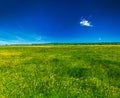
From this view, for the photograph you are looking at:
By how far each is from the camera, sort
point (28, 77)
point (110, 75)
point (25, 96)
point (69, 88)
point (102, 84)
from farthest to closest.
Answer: point (110, 75)
point (28, 77)
point (102, 84)
point (69, 88)
point (25, 96)

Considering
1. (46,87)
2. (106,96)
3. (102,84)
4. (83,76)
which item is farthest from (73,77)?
(106,96)

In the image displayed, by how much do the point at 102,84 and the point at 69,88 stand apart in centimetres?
310

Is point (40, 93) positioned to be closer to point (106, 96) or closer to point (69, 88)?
point (69, 88)

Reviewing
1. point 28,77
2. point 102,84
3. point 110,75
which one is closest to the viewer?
point 102,84

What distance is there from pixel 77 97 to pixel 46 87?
9.43 feet

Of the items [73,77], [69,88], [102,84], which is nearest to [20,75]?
[73,77]

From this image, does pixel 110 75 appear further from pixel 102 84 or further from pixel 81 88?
pixel 81 88

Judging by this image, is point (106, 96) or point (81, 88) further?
point (81, 88)

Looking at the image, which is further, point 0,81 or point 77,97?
point 0,81

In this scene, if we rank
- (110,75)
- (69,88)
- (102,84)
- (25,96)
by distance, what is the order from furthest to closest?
(110,75) < (102,84) < (69,88) < (25,96)

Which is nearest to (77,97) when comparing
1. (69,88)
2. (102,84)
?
(69,88)

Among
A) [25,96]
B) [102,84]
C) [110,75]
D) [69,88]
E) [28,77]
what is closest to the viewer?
[25,96]

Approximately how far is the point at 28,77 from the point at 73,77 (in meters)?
3.96

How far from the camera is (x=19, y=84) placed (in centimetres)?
1609
